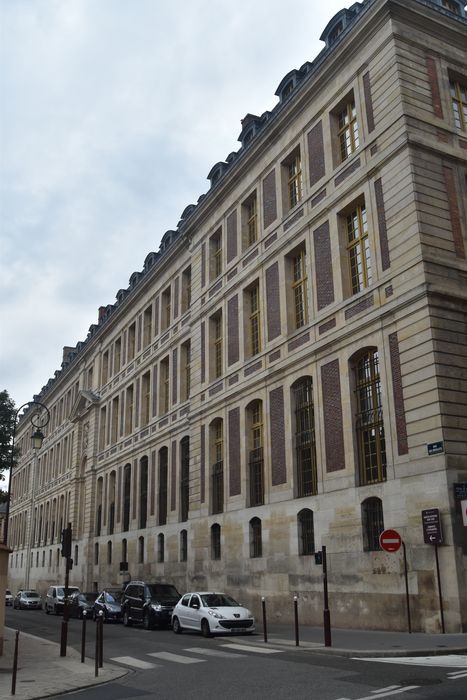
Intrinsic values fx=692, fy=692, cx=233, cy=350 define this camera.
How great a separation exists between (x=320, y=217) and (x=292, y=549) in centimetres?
1221

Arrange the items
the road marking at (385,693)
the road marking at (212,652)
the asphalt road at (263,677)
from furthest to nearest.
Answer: the road marking at (212,652) < the asphalt road at (263,677) < the road marking at (385,693)

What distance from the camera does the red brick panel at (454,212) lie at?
70.2ft

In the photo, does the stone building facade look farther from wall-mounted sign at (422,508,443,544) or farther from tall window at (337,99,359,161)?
wall-mounted sign at (422,508,443,544)

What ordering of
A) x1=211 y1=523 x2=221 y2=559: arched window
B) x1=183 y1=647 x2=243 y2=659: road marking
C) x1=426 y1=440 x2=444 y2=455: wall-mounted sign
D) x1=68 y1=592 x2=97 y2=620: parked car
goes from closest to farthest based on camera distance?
x1=183 y1=647 x2=243 y2=659: road marking < x1=426 y1=440 x2=444 y2=455: wall-mounted sign < x1=211 y1=523 x2=221 y2=559: arched window < x1=68 y1=592 x2=97 y2=620: parked car

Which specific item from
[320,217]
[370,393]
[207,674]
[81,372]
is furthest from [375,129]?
[81,372]

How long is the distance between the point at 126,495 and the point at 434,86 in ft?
Answer: 106

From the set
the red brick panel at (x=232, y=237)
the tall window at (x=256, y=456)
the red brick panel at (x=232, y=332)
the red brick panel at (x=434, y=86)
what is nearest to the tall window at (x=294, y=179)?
the red brick panel at (x=232, y=237)

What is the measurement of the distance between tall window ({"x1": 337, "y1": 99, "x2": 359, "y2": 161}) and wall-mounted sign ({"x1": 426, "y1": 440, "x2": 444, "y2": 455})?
453 inches

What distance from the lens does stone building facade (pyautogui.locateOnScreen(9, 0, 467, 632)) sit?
19.7 m

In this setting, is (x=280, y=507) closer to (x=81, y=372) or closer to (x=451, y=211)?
(x=451, y=211)

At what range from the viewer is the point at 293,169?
29453mm

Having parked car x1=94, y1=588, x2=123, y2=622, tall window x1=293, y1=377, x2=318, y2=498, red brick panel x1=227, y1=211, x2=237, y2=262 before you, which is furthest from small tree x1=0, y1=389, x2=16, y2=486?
tall window x1=293, y1=377, x2=318, y2=498

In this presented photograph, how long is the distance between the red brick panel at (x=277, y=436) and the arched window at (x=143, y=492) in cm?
1731

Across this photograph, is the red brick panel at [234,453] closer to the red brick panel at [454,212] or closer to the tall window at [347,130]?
the tall window at [347,130]
